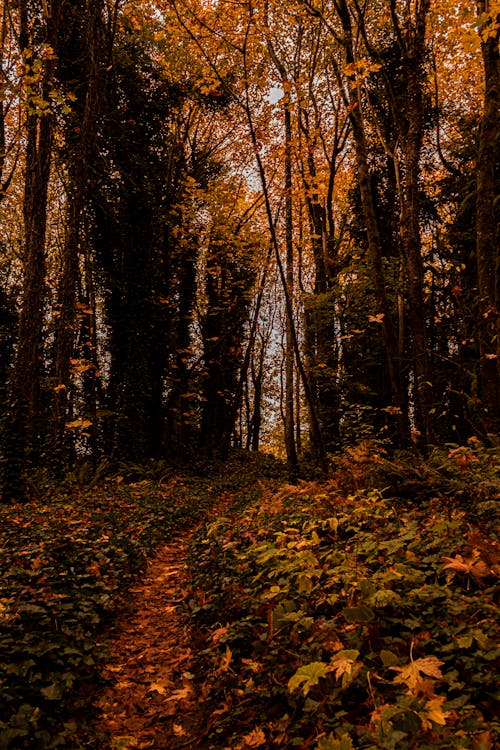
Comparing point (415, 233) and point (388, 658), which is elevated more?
point (415, 233)

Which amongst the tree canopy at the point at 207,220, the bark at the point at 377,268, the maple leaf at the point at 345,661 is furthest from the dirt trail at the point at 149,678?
the tree canopy at the point at 207,220

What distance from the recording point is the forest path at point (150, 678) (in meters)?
3.41

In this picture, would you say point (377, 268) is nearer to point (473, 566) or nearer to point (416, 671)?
point (473, 566)

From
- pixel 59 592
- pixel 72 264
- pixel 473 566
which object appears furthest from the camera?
pixel 72 264

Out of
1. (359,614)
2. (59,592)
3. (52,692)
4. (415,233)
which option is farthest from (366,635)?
(415,233)

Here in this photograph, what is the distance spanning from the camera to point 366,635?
10.6 ft

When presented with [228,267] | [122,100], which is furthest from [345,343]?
[122,100]

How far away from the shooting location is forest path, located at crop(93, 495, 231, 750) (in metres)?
3.41

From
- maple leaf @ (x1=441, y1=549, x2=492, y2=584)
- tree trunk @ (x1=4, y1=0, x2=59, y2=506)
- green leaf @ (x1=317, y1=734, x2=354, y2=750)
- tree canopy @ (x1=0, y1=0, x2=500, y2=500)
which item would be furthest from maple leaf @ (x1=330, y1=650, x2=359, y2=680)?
tree trunk @ (x1=4, y1=0, x2=59, y2=506)

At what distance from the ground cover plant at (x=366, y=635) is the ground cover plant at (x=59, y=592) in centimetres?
101

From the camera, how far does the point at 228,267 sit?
2150 cm

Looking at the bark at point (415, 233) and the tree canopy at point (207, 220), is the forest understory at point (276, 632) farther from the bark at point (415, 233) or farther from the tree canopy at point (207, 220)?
the tree canopy at point (207, 220)

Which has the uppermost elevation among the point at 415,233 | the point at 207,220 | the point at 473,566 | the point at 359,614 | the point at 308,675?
the point at 207,220

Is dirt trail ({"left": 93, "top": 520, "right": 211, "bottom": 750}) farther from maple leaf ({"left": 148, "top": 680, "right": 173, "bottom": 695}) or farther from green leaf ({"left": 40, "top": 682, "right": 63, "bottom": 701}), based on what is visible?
green leaf ({"left": 40, "top": 682, "right": 63, "bottom": 701})
